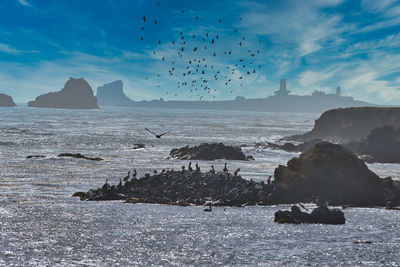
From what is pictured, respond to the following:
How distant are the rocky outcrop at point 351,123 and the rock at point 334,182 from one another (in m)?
59.8

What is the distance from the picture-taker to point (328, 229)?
2006 cm

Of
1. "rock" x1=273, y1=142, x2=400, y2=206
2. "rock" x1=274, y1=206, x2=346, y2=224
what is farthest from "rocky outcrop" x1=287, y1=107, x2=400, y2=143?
"rock" x1=274, y1=206, x2=346, y2=224

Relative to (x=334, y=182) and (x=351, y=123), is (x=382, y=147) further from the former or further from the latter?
(x=351, y=123)

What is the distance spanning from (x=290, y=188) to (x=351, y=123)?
7256cm

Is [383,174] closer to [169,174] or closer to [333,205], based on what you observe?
[333,205]

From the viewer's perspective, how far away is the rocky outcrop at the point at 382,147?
2122 inches

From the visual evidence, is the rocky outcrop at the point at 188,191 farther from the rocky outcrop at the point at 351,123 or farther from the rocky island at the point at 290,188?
the rocky outcrop at the point at 351,123

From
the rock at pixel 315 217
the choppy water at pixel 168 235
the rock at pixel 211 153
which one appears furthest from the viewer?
the rock at pixel 211 153

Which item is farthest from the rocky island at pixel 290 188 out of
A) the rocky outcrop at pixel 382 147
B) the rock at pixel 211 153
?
the rocky outcrop at pixel 382 147

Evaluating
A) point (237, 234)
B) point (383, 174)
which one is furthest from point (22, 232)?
point (383, 174)

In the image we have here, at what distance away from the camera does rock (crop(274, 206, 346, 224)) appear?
21281 millimetres

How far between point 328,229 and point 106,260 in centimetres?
1110

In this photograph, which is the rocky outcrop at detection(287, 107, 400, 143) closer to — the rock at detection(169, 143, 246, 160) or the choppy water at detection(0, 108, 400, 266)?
the rock at detection(169, 143, 246, 160)

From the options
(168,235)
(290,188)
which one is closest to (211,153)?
(290,188)
